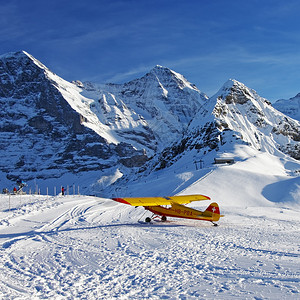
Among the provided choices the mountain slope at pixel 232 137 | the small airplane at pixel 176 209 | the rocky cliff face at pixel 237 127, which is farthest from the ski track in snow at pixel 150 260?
the rocky cliff face at pixel 237 127

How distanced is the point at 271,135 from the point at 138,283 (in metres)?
161

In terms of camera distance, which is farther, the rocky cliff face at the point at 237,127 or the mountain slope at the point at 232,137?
the rocky cliff face at the point at 237,127

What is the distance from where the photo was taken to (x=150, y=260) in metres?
12.7

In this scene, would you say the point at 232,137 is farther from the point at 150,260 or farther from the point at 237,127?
the point at 150,260

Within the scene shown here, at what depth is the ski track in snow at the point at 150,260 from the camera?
941cm

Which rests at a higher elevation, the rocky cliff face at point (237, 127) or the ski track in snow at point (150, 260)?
the rocky cliff face at point (237, 127)

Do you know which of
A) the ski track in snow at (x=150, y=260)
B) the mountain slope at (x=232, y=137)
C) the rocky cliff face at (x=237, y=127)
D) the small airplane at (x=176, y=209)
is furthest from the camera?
the rocky cliff face at (x=237, y=127)

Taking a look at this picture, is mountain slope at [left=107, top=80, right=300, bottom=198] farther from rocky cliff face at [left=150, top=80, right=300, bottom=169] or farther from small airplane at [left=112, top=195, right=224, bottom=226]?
small airplane at [left=112, top=195, right=224, bottom=226]

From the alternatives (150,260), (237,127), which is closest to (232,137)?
(237,127)

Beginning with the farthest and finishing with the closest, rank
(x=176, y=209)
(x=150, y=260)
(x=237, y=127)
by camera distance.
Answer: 1. (x=237, y=127)
2. (x=176, y=209)
3. (x=150, y=260)

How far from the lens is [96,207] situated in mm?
30969

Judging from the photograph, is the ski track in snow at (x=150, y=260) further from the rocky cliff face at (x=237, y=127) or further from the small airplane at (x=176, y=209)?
the rocky cliff face at (x=237, y=127)

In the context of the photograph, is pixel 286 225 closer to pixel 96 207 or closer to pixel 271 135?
pixel 96 207

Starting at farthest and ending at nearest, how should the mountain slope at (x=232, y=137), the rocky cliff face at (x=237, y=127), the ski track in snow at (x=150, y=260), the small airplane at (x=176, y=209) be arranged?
the rocky cliff face at (x=237, y=127), the mountain slope at (x=232, y=137), the small airplane at (x=176, y=209), the ski track in snow at (x=150, y=260)
